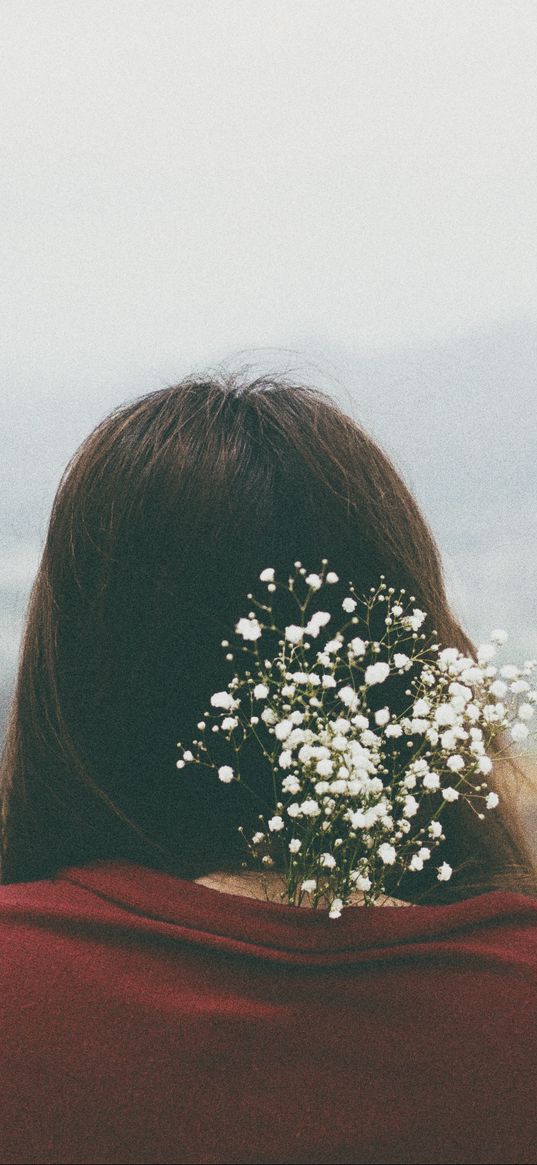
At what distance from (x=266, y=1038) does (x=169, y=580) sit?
1.09ft

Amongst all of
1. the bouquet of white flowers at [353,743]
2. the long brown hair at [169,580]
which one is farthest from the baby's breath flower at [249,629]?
the long brown hair at [169,580]

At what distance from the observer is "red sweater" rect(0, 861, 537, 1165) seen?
2.30 feet

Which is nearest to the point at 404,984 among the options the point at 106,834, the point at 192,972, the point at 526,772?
the point at 192,972

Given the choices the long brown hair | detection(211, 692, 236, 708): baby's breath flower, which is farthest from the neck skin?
detection(211, 692, 236, 708): baby's breath flower

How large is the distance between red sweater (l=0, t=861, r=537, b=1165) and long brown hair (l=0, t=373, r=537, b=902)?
118 millimetres

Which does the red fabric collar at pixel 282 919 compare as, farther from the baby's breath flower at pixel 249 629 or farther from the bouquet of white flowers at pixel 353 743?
the baby's breath flower at pixel 249 629

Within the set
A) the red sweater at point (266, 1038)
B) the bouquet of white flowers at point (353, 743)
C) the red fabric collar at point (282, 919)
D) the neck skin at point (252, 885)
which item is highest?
the bouquet of white flowers at point (353, 743)

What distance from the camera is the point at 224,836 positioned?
2.87 ft

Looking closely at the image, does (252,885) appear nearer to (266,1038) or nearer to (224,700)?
(266,1038)

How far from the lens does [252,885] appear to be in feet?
2.75

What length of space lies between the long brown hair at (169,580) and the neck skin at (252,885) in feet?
0.05

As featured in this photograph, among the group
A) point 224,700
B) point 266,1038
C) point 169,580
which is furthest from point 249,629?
point 266,1038

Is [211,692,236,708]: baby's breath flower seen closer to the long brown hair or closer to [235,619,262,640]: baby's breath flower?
[235,619,262,640]: baby's breath flower

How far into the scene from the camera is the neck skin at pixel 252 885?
32.5 inches
